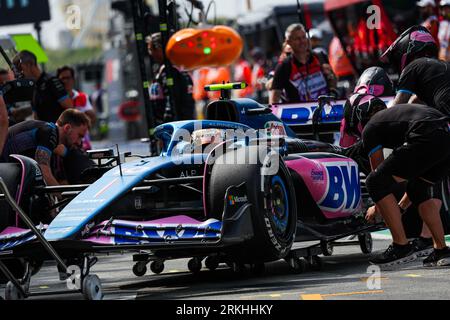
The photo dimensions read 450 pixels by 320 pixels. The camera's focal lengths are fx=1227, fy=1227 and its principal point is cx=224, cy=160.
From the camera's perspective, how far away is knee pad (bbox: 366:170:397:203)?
28.3 ft

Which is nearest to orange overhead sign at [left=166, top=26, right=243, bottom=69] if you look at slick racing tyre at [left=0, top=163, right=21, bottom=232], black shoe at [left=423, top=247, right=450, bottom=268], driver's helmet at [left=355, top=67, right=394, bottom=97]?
driver's helmet at [left=355, top=67, right=394, bottom=97]

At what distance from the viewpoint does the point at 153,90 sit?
14.2 m

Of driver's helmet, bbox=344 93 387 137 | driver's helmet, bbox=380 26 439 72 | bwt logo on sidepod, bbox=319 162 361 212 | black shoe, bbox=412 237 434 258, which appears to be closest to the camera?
black shoe, bbox=412 237 434 258

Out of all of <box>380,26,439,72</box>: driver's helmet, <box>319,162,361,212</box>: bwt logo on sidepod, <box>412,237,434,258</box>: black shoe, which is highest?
<box>380,26,439,72</box>: driver's helmet

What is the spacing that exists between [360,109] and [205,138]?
4.19 ft

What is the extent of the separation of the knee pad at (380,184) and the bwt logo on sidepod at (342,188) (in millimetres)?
459

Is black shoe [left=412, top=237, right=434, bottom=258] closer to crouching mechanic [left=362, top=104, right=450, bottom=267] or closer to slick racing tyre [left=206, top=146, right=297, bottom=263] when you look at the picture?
crouching mechanic [left=362, top=104, right=450, bottom=267]

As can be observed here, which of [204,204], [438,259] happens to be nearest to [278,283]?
[204,204]

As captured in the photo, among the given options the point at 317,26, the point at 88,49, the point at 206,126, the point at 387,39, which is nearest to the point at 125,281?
the point at 206,126

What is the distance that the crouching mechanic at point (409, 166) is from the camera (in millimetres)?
8547

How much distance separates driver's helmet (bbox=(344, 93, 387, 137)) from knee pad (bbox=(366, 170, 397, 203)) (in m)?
0.79

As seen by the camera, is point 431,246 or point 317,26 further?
point 317,26

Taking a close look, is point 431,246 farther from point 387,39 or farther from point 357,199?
point 387,39
